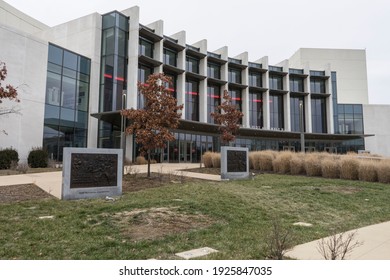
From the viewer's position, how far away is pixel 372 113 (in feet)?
179

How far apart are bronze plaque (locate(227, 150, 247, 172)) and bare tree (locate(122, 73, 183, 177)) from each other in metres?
3.62

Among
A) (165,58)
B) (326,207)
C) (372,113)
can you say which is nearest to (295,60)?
(372,113)

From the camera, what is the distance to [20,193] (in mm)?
10414

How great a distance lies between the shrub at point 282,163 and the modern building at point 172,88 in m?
9.74

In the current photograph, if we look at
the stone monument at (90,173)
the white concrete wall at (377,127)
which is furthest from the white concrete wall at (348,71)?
the stone monument at (90,173)

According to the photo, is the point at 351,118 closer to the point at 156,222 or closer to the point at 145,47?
the point at 145,47

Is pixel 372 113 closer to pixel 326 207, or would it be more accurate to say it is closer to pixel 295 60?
pixel 295 60

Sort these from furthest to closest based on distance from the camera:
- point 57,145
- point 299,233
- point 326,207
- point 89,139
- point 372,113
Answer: point 372,113
point 89,139
point 57,145
point 326,207
point 299,233

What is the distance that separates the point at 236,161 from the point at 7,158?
51.4ft

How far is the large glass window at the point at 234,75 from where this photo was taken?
4572 centimetres

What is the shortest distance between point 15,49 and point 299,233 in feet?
84.6

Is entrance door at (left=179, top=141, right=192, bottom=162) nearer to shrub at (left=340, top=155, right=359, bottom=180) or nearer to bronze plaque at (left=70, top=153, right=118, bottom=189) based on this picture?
shrub at (left=340, top=155, right=359, bottom=180)

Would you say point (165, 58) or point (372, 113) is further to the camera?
point (372, 113)

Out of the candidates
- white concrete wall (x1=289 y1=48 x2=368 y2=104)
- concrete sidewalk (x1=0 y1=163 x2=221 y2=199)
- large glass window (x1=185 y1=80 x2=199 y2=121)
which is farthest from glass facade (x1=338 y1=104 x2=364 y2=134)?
concrete sidewalk (x1=0 y1=163 x2=221 y2=199)
